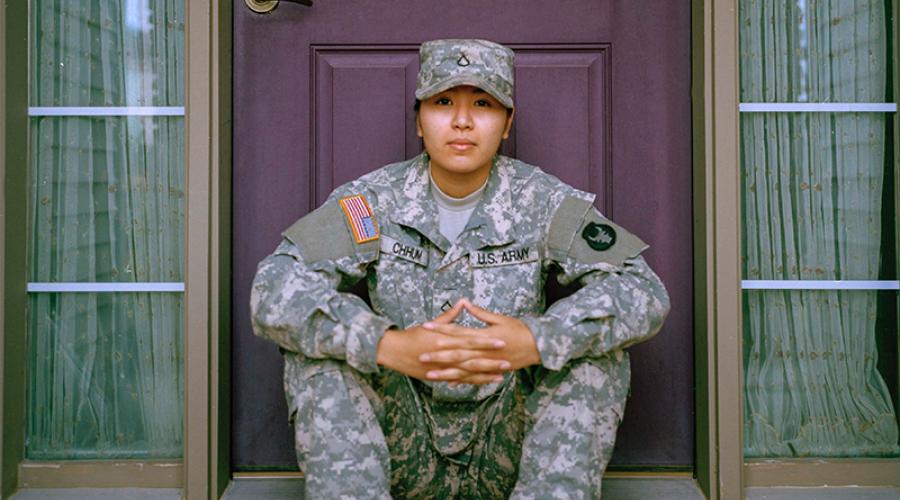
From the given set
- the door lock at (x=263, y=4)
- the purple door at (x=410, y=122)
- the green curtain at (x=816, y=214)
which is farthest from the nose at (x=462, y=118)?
the green curtain at (x=816, y=214)

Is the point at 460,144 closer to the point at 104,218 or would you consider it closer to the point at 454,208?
the point at 454,208

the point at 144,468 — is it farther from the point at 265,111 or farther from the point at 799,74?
the point at 799,74

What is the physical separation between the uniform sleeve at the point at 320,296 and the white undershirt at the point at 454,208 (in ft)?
0.62

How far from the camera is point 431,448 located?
6.02ft

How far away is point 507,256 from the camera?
1900 mm

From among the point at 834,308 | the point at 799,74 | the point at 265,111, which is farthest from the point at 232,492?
the point at 799,74

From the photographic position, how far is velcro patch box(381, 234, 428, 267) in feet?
6.18

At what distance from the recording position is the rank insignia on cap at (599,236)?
1.82m

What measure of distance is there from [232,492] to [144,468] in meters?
0.24

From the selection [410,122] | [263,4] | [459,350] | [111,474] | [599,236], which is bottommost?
[111,474]

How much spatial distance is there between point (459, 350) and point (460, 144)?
1.68 feet

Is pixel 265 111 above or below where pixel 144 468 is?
above

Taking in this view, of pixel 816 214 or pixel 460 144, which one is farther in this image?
pixel 816 214

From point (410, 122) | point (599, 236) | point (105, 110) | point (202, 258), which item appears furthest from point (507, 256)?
point (105, 110)
